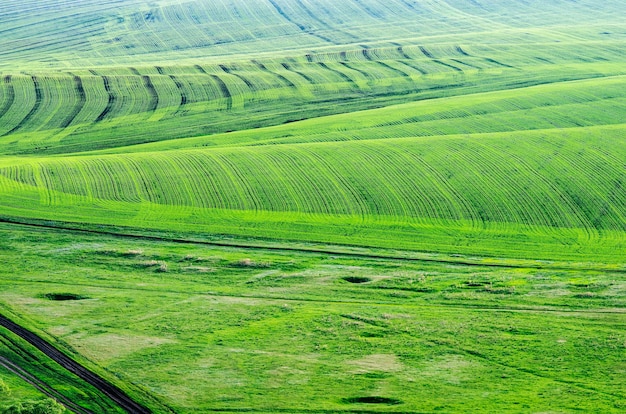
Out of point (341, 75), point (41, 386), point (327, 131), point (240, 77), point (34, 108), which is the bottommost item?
point (41, 386)

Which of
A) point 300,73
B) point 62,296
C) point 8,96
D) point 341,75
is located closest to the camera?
point 62,296

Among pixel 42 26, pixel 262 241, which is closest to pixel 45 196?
pixel 262 241

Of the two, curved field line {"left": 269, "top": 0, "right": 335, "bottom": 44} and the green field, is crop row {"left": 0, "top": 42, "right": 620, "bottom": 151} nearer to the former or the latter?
the green field

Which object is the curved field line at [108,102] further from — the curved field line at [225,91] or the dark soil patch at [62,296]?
the dark soil patch at [62,296]

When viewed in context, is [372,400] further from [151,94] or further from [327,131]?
[151,94]

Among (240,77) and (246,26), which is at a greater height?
(246,26)

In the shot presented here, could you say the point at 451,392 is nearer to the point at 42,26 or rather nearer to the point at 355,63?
the point at 355,63

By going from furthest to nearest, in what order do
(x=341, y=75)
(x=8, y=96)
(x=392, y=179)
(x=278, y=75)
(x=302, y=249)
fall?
(x=341, y=75)
(x=278, y=75)
(x=8, y=96)
(x=392, y=179)
(x=302, y=249)

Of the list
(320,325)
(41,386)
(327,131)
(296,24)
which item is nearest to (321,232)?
(320,325)
